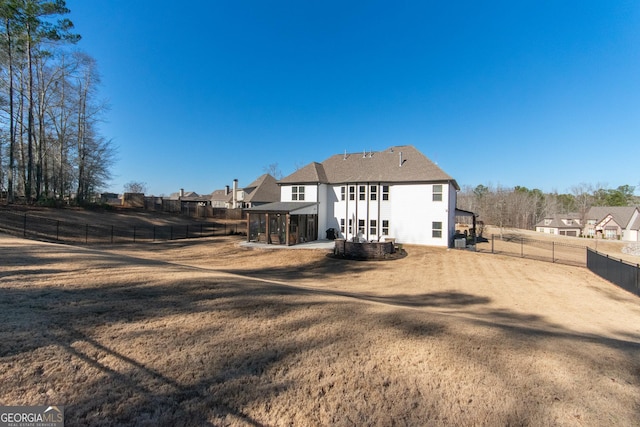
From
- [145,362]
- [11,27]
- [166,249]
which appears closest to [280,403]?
[145,362]

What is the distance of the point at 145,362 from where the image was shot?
3.39 m

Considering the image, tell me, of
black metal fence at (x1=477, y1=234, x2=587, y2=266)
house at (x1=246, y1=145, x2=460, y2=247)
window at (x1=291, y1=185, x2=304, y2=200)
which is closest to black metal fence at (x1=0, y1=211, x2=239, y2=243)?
house at (x1=246, y1=145, x2=460, y2=247)

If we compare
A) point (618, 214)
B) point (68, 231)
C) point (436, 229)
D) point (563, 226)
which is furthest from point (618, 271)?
point (563, 226)

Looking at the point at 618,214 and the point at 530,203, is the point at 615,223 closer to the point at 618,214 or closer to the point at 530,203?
the point at 618,214

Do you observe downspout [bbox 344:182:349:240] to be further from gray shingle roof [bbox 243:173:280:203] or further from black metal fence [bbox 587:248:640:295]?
gray shingle roof [bbox 243:173:280:203]

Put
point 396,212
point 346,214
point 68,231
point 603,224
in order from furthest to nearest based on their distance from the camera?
point 603,224
point 346,214
point 396,212
point 68,231

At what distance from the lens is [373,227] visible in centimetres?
2336

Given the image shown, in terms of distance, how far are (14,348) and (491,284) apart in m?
15.4

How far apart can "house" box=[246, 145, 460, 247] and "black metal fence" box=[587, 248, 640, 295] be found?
8.12 metres

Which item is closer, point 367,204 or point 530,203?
point 367,204

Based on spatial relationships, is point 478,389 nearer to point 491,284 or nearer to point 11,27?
point 491,284

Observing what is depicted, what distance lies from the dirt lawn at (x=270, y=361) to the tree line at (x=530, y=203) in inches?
2944

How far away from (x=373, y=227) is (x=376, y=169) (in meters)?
5.26

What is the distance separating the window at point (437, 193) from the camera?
2130 centimetres
